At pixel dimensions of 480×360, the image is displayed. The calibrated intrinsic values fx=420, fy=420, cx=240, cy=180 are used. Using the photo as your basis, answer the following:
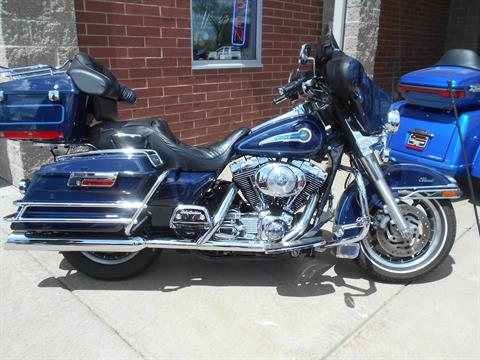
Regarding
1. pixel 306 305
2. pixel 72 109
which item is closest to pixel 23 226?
pixel 72 109

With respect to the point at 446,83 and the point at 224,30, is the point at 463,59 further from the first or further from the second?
the point at 224,30

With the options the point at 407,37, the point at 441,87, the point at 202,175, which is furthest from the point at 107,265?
the point at 407,37

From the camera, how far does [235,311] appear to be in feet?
8.25

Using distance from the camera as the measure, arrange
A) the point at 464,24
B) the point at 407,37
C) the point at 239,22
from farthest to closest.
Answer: the point at 464,24, the point at 407,37, the point at 239,22

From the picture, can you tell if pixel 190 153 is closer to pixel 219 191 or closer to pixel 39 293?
pixel 219 191

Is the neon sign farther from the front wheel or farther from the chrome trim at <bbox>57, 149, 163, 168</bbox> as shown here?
the front wheel

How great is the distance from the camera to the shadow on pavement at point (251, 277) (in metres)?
2.74

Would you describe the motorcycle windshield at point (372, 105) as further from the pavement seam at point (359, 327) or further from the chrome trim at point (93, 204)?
the chrome trim at point (93, 204)

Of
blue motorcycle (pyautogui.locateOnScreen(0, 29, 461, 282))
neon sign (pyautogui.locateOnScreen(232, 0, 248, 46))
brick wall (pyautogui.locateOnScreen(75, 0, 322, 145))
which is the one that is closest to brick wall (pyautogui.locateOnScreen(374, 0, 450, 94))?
brick wall (pyautogui.locateOnScreen(75, 0, 322, 145))

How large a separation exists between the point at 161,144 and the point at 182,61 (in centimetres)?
259

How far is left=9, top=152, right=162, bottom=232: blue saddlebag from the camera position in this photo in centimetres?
246

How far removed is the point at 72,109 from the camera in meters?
2.43

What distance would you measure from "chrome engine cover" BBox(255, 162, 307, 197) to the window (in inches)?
113

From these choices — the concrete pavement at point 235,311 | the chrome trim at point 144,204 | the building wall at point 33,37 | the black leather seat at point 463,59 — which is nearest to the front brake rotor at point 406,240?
the concrete pavement at point 235,311
